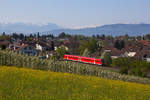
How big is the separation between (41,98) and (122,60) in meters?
56.0

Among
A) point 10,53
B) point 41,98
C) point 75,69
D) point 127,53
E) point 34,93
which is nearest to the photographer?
point 41,98

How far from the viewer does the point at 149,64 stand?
54.4 metres

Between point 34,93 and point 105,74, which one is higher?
point 34,93

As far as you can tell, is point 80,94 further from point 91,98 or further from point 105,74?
point 105,74

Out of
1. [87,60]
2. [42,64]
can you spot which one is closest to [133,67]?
[87,60]

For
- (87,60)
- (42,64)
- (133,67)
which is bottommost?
(133,67)

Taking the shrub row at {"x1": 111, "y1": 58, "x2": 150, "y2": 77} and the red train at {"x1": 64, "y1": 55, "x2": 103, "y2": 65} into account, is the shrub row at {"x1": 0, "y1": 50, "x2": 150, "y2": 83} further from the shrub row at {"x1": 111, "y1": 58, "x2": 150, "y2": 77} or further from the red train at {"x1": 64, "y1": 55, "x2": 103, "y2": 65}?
the red train at {"x1": 64, "y1": 55, "x2": 103, "y2": 65}

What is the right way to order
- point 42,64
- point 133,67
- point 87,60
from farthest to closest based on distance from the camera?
point 133,67, point 87,60, point 42,64

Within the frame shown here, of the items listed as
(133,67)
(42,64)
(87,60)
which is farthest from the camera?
(133,67)

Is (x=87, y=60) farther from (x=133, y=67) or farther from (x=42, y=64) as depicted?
(x=42, y=64)

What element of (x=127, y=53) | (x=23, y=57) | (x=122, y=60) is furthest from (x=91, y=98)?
(x=127, y=53)

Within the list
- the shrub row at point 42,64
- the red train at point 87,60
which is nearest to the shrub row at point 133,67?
the red train at point 87,60

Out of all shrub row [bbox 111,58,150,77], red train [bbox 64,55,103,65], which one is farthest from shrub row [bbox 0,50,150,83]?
red train [bbox 64,55,103,65]

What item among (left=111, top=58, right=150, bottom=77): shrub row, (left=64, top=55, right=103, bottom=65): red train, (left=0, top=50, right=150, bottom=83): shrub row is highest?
(left=0, top=50, right=150, bottom=83): shrub row
